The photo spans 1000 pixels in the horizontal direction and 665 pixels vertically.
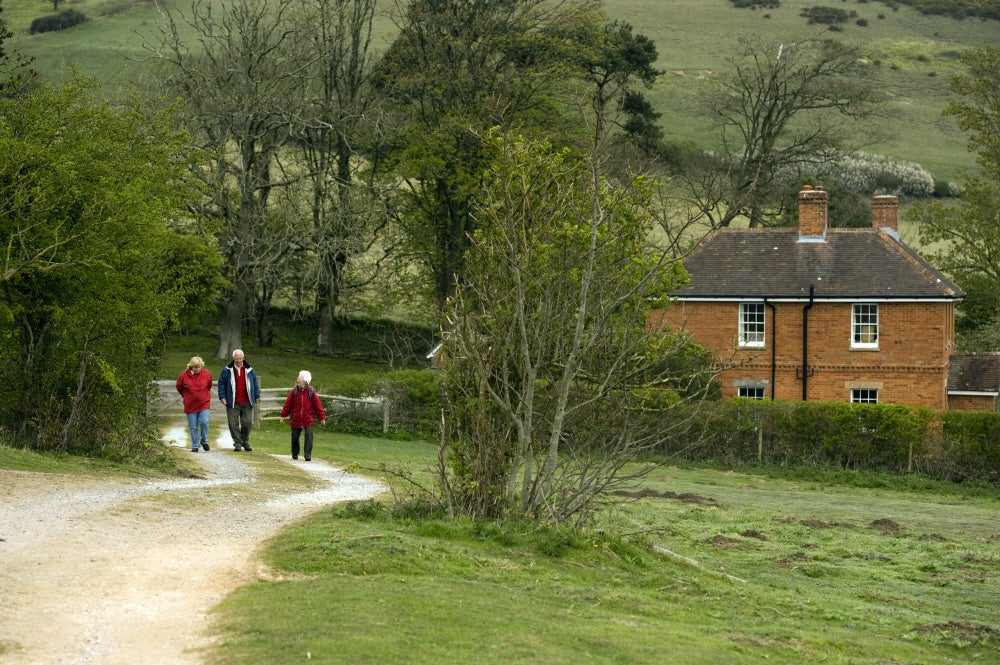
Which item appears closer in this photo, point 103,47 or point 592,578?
point 592,578

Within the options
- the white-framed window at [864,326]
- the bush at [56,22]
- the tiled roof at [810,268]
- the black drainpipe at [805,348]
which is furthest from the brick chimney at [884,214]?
the bush at [56,22]

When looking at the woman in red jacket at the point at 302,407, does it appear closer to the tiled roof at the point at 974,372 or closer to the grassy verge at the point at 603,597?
the grassy verge at the point at 603,597

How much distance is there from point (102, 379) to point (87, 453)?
124 cm

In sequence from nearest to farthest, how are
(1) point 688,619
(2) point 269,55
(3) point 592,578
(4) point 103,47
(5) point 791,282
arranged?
(1) point 688,619 < (3) point 592,578 < (5) point 791,282 < (2) point 269,55 < (4) point 103,47

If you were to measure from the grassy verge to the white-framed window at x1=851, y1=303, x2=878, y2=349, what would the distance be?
2364 cm

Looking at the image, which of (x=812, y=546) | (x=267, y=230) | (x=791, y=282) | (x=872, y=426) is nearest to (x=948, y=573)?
(x=812, y=546)

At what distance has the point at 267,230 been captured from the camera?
5288 centimetres

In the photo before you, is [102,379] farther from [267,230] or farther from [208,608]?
[267,230]

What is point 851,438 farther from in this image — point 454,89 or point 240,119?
point 240,119

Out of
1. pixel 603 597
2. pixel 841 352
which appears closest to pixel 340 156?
pixel 841 352

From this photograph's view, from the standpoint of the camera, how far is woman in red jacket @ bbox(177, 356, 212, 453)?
24.8 m

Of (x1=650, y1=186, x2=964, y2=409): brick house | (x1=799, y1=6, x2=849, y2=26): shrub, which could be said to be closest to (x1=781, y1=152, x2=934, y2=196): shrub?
(x1=650, y1=186, x2=964, y2=409): brick house

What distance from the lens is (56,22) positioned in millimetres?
106375

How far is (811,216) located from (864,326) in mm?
4971
